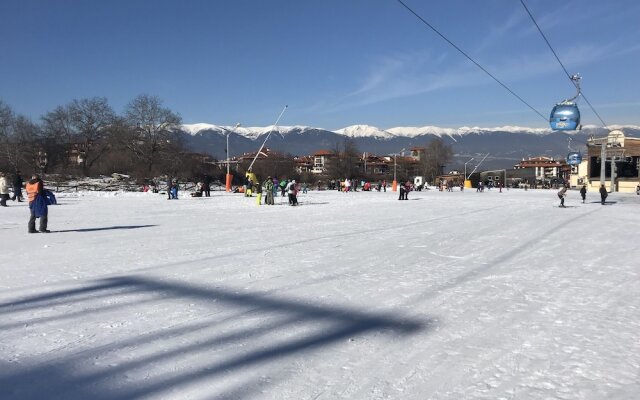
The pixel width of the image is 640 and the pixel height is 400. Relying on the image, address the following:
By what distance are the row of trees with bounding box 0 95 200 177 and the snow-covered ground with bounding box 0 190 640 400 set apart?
57.1m

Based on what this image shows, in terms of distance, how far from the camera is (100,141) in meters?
70.1

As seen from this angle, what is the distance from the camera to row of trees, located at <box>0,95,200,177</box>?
62.8 m

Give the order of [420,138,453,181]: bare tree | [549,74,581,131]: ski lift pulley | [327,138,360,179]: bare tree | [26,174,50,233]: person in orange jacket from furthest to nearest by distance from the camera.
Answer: [420,138,453,181]: bare tree
[327,138,360,179]: bare tree
[549,74,581,131]: ski lift pulley
[26,174,50,233]: person in orange jacket

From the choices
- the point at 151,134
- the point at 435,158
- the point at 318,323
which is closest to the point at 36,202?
the point at 318,323

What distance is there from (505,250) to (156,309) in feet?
20.6

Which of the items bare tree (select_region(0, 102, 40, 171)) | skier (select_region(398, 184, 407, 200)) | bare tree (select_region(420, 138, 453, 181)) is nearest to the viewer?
skier (select_region(398, 184, 407, 200))

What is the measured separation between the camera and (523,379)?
295 centimetres

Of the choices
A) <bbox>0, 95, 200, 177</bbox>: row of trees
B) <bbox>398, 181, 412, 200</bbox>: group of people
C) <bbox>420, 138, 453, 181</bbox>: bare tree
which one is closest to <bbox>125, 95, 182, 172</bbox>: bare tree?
<bbox>0, 95, 200, 177</bbox>: row of trees

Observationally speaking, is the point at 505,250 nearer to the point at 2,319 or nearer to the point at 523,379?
the point at 523,379

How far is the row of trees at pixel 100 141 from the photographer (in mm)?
62844

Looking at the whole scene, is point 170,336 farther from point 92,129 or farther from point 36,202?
point 92,129

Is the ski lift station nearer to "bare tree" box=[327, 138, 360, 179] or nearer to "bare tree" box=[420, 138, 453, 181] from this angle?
"bare tree" box=[327, 138, 360, 179]

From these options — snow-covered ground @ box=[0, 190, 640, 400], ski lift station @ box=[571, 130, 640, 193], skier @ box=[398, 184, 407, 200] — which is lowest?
snow-covered ground @ box=[0, 190, 640, 400]

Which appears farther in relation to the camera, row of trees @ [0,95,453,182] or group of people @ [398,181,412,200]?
row of trees @ [0,95,453,182]
